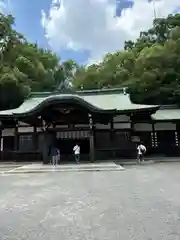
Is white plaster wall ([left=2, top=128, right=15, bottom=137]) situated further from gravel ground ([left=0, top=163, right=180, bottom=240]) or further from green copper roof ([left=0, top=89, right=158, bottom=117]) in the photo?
gravel ground ([left=0, top=163, right=180, bottom=240])

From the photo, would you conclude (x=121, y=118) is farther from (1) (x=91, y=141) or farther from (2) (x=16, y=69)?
(2) (x=16, y=69)

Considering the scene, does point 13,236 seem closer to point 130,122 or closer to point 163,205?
point 163,205

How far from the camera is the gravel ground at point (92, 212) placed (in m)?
4.68

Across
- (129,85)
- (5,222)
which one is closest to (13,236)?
→ (5,222)

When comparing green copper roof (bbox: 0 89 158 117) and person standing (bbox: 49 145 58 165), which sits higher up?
green copper roof (bbox: 0 89 158 117)

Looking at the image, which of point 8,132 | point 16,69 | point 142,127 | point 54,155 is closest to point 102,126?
point 142,127

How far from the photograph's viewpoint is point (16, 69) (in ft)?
97.8

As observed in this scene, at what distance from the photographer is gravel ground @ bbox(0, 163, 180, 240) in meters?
4.68

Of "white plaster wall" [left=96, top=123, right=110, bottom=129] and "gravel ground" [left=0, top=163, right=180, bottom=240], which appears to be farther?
"white plaster wall" [left=96, top=123, right=110, bottom=129]

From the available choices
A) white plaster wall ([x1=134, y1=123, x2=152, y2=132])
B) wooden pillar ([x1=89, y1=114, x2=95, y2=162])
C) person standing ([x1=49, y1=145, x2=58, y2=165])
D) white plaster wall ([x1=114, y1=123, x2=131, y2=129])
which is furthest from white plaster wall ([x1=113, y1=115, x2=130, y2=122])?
person standing ([x1=49, y1=145, x2=58, y2=165])

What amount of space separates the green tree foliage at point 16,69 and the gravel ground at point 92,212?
754 inches

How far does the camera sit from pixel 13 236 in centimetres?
464

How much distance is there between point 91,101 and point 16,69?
9.70 m

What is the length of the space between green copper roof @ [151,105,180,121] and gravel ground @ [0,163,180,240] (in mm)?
13099
